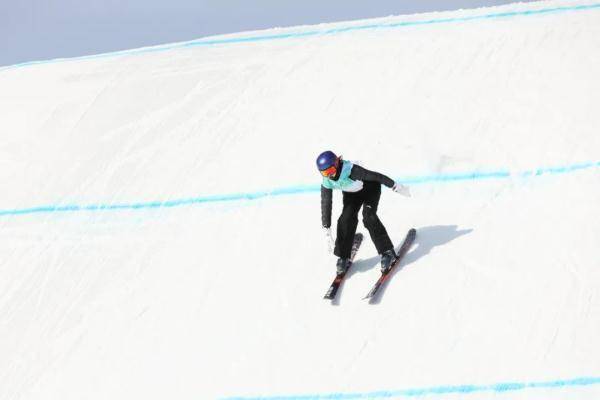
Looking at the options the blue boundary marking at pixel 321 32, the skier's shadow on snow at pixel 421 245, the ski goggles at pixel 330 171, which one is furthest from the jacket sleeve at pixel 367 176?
the blue boundary marking at pixel 321 32

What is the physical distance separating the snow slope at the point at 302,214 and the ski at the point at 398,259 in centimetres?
9

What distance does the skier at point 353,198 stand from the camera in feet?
23.4

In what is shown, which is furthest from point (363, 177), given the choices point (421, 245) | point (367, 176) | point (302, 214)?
point (302, 214)

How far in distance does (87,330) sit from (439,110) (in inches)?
179

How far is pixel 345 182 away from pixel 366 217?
0.35 m

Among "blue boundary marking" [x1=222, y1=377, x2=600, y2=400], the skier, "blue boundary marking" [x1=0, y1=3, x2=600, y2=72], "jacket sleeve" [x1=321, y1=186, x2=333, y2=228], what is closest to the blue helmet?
the skier

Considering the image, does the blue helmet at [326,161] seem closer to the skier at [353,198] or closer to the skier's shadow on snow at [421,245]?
the skier at [353,198]

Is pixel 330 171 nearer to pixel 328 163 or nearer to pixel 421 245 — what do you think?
pixel 328 163

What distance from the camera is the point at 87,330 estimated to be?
816 centimetres

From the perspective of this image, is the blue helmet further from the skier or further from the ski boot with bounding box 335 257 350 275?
the ski boot with bounding box 335 257 350 275

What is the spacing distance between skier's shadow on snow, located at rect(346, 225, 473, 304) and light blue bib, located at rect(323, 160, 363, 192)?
3.00 ft

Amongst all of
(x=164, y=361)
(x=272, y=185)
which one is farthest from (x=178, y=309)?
(x=272, y=185)

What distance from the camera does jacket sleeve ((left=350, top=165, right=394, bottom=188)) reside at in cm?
712

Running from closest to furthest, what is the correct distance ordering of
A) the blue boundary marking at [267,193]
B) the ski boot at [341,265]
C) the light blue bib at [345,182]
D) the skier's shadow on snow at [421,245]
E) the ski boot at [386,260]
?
the light blue bib at [345,182] < the ski boot at [386,260] < the ski boot at [341,265] < the skier's shadow on snow at [421,245] < the blue boundary marking at [267,193]
